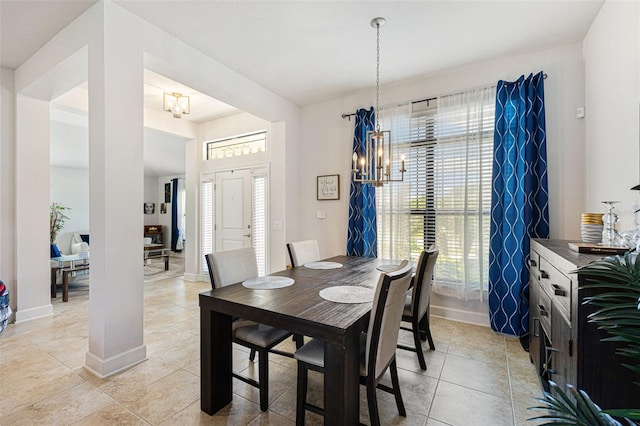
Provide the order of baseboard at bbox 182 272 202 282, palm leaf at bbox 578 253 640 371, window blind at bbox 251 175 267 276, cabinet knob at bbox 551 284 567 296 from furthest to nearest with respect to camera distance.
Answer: baseboard at bbox 182 272 202 282 < window blind at bbox 251 175 267 276 < cabinet knob at bbox 551 284 567 296 < palm leaf at bbox 578 253 640 371

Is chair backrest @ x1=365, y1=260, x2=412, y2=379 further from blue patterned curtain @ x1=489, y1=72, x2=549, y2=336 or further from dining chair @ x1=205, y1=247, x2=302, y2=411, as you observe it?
blue patterned curtain @ x1=489, y1=72, x2=549, y2=336

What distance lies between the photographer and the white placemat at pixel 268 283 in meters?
1.97

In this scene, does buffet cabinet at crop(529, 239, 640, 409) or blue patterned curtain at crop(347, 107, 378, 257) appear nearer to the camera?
buffet cabinet at crop(529, 239, 640, 409)

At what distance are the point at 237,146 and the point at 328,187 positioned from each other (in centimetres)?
188

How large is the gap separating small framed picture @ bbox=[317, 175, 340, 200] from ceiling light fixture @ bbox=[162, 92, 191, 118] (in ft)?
6.74

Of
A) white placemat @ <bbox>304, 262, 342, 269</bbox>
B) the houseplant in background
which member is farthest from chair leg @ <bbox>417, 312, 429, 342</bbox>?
the houseplant in background

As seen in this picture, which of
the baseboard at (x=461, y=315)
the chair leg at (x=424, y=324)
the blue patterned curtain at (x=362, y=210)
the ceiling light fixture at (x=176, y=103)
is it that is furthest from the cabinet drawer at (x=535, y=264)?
the ceiling light fixture at (x=176, y=103)

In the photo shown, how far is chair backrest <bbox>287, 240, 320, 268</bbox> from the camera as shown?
2.91 m

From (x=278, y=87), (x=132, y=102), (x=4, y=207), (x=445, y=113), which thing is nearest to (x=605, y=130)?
(x=445, y=113)

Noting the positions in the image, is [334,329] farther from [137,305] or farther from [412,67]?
[412,67]

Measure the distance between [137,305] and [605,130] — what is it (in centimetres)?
392

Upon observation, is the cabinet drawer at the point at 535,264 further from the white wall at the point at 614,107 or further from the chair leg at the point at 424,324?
the chair leg at the point at 424,324

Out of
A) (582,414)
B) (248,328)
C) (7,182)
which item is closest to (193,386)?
(248,328)

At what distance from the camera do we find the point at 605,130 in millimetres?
2217
